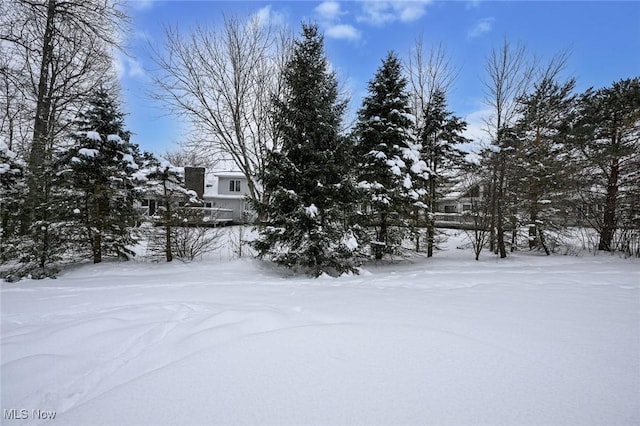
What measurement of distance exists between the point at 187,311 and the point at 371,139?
7.22 m

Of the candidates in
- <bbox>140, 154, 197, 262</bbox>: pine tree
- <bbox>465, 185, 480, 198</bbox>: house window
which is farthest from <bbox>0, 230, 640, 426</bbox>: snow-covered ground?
<bbox>465, 185, 480, 198</bbox>: house window

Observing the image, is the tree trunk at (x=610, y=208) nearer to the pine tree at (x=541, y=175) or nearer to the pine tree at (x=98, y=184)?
the pine tree at (x=541, y=175)

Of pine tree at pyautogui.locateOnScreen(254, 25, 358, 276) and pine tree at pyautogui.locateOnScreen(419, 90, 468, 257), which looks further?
pine tree at pyautogui.locateOnScreen(419, 90, 468, 257)

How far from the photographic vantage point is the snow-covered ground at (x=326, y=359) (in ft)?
5.09

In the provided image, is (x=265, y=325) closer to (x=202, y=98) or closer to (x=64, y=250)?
(x=64, y=250)

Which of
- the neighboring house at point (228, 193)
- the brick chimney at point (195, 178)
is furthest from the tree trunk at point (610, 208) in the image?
the brick chimney at point (195, 178)

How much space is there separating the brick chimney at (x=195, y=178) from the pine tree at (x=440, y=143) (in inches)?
758

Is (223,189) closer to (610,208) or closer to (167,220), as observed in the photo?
(167,220)

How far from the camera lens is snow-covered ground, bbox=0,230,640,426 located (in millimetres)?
1553

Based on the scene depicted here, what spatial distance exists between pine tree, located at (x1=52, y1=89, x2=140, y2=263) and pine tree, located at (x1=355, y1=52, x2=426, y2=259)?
707 cm

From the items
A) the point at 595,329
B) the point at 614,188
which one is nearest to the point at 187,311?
the point at 595,329

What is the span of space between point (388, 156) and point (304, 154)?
3.13 m

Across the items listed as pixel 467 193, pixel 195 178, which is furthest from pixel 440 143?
pixel 195 178

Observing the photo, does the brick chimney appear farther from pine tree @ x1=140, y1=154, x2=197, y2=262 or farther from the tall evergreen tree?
the tall evergreen tree
